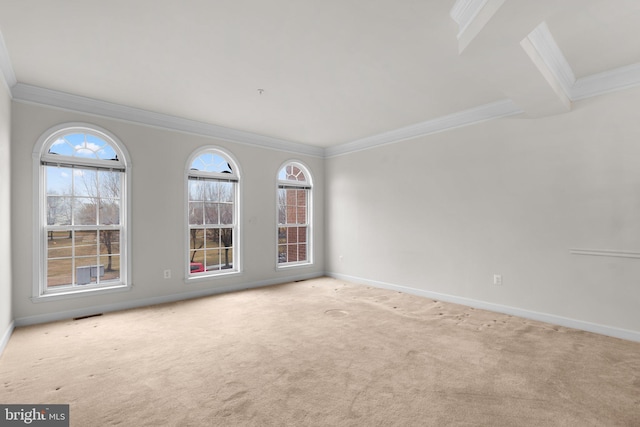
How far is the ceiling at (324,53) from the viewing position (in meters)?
2.23

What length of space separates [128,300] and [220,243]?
1.54m

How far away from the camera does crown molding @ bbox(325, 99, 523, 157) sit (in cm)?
397

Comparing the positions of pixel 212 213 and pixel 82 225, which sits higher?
pixel 212 213

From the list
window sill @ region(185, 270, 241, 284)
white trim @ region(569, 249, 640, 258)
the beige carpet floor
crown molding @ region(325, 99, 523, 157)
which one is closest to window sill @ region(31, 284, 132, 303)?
the beige carpet floor

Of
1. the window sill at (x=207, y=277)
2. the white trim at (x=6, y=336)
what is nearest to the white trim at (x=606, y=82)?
the window sill at (x=207, y=277)

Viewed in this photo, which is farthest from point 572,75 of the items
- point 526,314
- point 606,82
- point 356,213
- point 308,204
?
point 308,204

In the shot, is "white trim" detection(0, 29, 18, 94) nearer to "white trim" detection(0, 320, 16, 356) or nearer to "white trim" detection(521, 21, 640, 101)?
"white trim" detection(0, 320, 16, 356)

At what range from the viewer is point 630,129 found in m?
3.17

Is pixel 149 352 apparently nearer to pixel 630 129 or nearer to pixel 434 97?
pixel 434 97

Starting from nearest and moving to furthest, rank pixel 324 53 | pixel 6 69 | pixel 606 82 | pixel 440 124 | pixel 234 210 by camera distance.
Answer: pixel 324 53, pixel 6 69, pixel 606 82, pixel 440 124, pixel 234 210

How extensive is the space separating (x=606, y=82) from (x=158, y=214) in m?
5.68

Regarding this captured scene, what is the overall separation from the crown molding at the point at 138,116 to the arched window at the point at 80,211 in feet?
0.86

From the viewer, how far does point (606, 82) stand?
3.26 m

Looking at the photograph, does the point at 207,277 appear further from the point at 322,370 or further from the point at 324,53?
the point at 324,53
